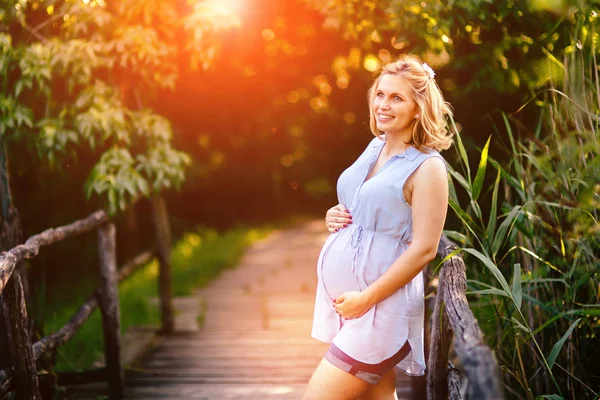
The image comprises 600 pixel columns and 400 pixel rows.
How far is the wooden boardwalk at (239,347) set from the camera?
13.5 ft

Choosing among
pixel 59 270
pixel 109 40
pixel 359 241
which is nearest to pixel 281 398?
pixel 359 241

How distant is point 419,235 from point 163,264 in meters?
3.70

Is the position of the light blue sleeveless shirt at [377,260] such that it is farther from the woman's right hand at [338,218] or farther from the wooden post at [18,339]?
the wooden post at [18,339]

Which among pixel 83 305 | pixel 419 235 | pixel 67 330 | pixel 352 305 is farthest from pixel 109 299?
pixel 419 235

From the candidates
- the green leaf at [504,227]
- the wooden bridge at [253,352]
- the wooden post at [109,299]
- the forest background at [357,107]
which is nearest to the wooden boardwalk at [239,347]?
the wooden bridge at [253,352]

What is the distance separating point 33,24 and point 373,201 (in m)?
2.98

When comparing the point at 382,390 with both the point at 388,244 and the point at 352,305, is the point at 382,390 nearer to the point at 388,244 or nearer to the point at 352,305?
the point at 352,305

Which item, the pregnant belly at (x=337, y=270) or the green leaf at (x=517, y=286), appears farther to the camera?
the green leaf at (x=517, y=286)

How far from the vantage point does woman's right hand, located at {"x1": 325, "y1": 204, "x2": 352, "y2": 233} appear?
7.93 feet

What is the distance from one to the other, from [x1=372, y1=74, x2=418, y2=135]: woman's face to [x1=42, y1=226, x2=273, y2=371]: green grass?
8.27 feet

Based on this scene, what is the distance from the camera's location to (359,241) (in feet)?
7.65

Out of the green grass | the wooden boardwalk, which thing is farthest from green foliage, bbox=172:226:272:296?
the wooden boardwalk

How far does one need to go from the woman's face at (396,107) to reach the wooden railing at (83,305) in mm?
1606

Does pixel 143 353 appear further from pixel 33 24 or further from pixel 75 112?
pixel 33 24
